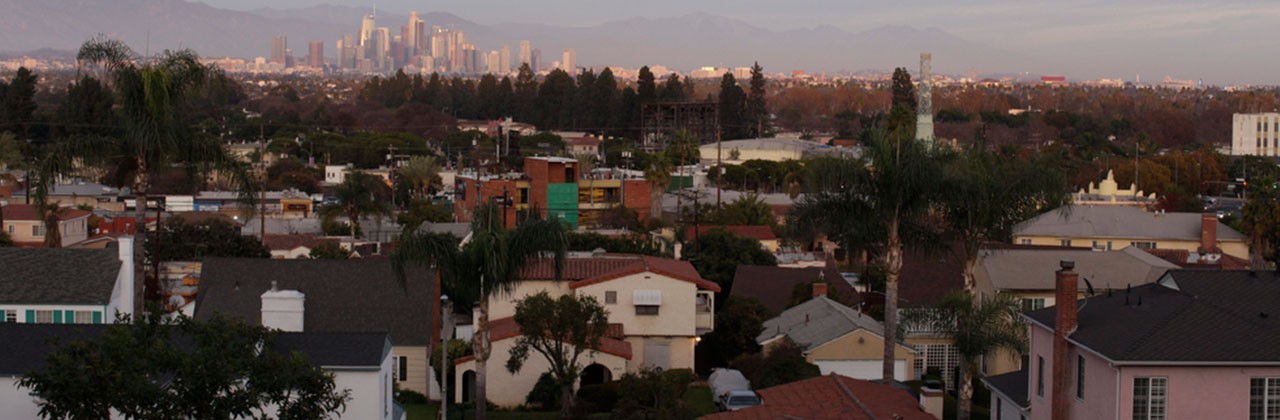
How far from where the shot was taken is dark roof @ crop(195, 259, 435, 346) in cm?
3322

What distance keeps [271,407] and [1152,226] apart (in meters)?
43.4

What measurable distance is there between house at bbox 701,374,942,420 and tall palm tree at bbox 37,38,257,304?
8.89 m

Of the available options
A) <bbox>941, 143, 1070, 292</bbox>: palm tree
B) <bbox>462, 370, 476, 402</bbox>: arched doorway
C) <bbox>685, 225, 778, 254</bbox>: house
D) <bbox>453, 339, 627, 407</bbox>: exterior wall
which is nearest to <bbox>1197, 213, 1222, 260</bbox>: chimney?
<bbox>685, 225, 778, 254</bbox>: house

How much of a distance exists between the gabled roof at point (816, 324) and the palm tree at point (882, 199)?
6319mm

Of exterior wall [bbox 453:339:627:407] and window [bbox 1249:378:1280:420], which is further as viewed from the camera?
exterior wall [bbox 453:339:627:407]

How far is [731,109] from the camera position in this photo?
157 m

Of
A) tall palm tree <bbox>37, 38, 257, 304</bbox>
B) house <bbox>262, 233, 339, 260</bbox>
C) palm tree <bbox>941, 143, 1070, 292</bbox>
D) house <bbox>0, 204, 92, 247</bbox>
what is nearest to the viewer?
tall palm tree <bbox>37, 38, 257, 304</bbox>

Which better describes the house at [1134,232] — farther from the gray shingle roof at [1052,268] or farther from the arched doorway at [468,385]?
the arched doorway at [468,385]

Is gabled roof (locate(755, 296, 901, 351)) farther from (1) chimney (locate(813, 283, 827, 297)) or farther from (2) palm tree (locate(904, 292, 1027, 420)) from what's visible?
(2) palm tree (locate(904, 292, 1027, 420))

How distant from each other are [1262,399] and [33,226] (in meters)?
50.7

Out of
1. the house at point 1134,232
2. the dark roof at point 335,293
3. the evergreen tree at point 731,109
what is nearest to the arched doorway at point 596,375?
the dark roof at point 335,293

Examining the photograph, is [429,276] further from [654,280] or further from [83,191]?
[83,191]

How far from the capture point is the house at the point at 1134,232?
179 feet

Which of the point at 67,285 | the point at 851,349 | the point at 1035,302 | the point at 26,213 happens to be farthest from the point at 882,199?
the point at 26,213
